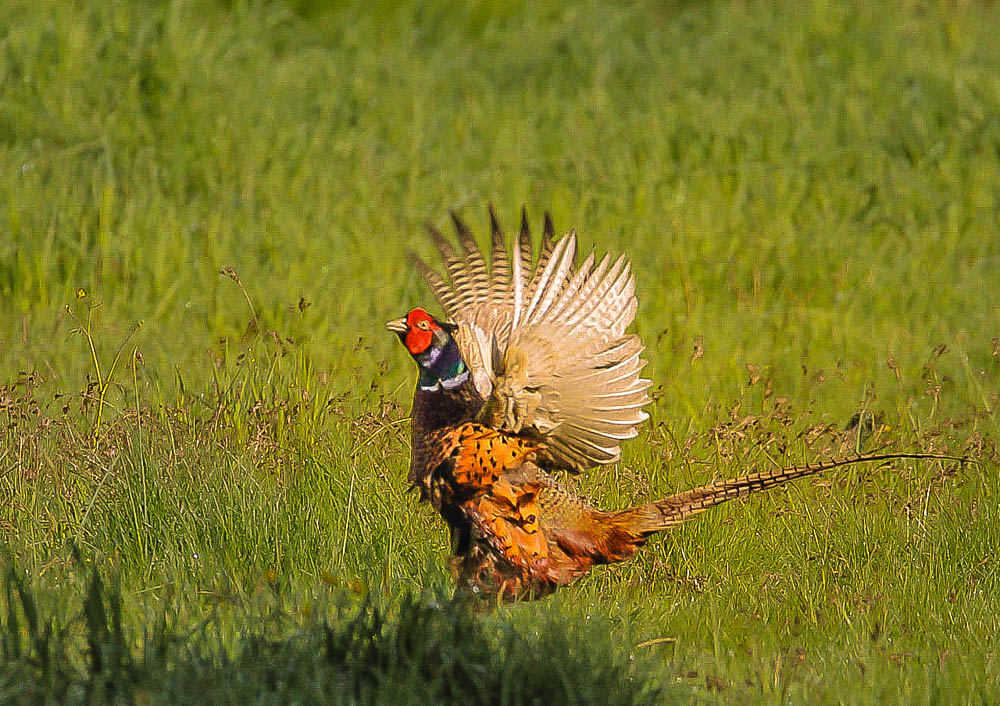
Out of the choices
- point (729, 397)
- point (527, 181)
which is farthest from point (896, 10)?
point (729, 397)

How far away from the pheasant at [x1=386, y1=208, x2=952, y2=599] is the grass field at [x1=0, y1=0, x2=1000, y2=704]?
20 cm

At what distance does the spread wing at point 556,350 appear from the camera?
13.2 ft

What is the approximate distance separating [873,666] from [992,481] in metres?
1.41

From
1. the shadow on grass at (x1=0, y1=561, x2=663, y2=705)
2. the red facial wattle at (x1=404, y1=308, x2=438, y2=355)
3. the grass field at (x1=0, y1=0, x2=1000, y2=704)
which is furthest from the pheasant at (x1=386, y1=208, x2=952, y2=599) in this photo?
the shadow on grass at (x1=0, y1=561, x2=663, y2=705)

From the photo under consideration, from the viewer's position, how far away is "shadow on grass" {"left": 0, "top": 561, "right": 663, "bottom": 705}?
3367mm

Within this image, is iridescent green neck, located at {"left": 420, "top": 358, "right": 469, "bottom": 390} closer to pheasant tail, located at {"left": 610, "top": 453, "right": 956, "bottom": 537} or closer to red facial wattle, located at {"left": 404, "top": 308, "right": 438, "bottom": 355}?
red facial wattle, located at {"left": 404, "top": 308, "right": 438, "bottom": 355}

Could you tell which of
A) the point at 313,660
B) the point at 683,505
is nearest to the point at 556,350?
the point at 683,505

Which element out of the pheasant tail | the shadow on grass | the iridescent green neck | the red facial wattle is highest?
the red facial wattle

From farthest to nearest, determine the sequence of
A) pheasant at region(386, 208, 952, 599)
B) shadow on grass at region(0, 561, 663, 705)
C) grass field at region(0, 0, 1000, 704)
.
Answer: pheasant at region(386, 208, 952, 599)
grass field at region(0, 0, 1000, 704)
shadow on grass at region(0, 561, 663, 705)

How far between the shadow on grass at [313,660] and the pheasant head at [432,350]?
67cm

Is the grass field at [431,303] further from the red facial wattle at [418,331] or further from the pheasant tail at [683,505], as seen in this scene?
the red facial wattle at [418,331]

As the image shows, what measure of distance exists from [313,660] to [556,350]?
113 centimetres

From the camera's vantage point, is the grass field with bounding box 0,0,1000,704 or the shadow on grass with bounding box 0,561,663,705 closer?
the shadow on grass with bounding box 0,561,663,705

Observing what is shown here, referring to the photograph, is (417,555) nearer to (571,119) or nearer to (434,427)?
(434,427)
